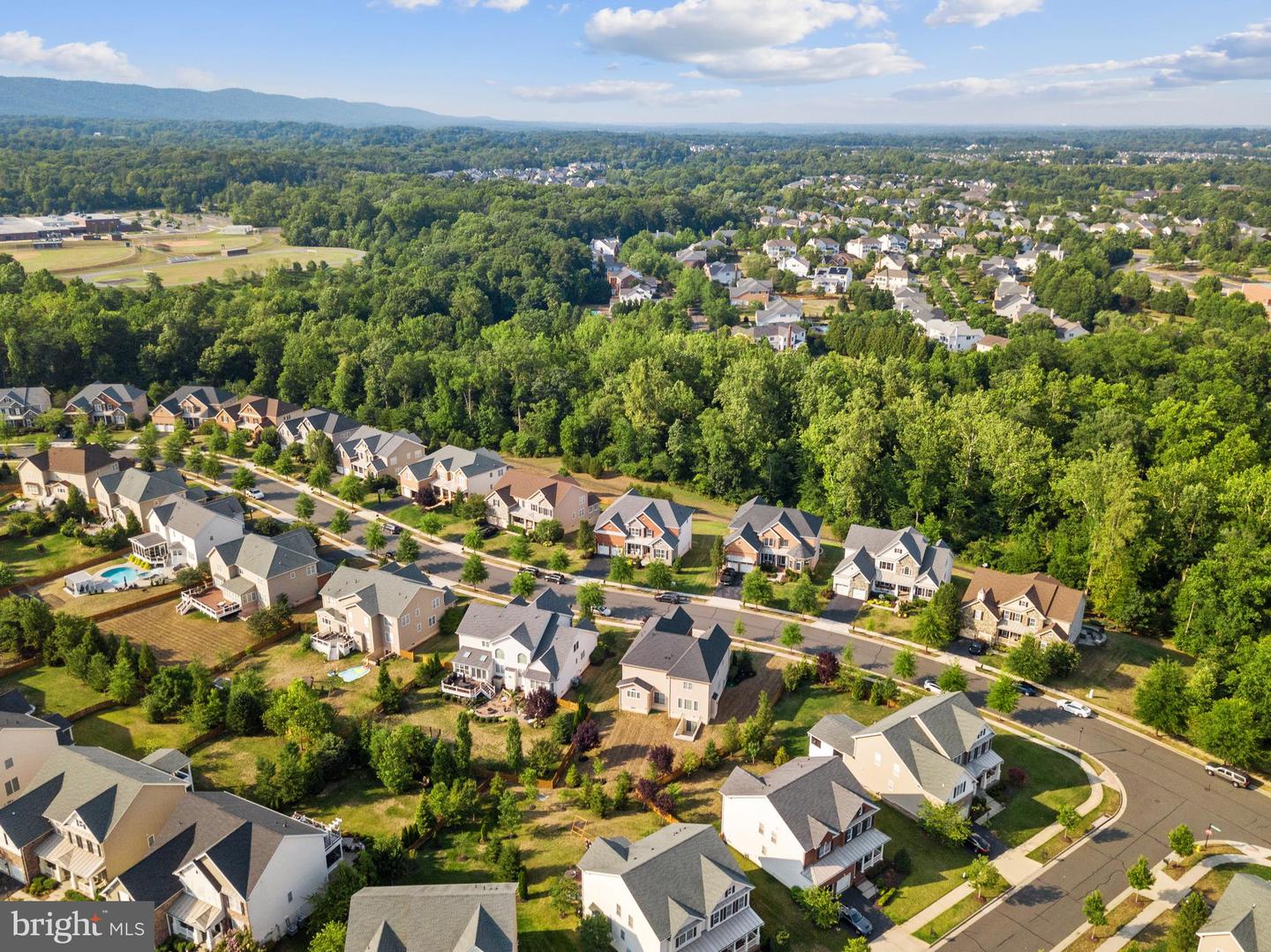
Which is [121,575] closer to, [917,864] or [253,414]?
[253,414]

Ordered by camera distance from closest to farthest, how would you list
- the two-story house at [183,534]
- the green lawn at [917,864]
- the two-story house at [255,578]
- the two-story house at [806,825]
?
the green lawn at [917,864] < the two-story house at [806,825] < the two-story house at [255,578] < the two-story house at [183,534]

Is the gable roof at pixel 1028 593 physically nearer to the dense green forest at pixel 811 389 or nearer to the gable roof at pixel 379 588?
the dense green forest at pixel 811 389

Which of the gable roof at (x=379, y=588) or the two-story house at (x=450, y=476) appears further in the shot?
the two-story house at (x=450, y=476)

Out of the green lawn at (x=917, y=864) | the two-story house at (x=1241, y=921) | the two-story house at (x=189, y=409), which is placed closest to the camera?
the two-story house at (x=1241, y=921)

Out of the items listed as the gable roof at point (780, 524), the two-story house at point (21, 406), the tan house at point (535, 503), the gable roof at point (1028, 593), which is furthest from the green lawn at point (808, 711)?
the two-story house at point (21, 406)

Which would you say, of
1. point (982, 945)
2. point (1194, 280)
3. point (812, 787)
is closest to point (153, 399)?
point (812, 787)

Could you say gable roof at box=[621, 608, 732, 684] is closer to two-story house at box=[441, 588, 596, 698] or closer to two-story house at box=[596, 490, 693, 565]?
two-story house at box=[441, 588, 596, 698]

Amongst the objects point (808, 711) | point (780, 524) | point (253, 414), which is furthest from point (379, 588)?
point (253, 414)
